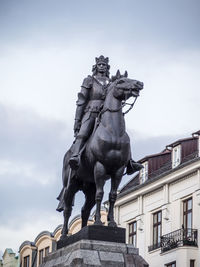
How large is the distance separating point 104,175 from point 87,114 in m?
1.77

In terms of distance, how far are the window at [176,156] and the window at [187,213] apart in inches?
93.6

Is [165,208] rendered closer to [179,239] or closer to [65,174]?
[179,239]

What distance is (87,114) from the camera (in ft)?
72.3

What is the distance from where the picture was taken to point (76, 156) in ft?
Answer: 69.9

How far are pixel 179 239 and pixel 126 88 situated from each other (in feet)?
99.0

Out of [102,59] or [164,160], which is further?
[164,160]

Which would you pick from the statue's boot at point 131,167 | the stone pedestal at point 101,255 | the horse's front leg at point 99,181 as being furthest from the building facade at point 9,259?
the stone pedestal at point 101,255

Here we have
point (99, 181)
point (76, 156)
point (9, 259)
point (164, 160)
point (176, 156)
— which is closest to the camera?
point (99, 181)

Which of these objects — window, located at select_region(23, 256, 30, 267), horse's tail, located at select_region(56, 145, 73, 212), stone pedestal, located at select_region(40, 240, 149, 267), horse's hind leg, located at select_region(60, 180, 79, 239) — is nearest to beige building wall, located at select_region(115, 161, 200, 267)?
window, located at select_region(23, 256, 30, 267)

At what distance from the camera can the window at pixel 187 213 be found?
167 ft

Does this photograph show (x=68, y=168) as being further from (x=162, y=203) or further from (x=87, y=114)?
(x=162, y=203)

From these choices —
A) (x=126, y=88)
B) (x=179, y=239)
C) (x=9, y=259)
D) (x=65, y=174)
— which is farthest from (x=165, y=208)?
(x=126, y=88)

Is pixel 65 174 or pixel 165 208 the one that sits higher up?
pixel 165 208

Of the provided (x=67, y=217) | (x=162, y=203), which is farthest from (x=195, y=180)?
(x=67, y=217)
